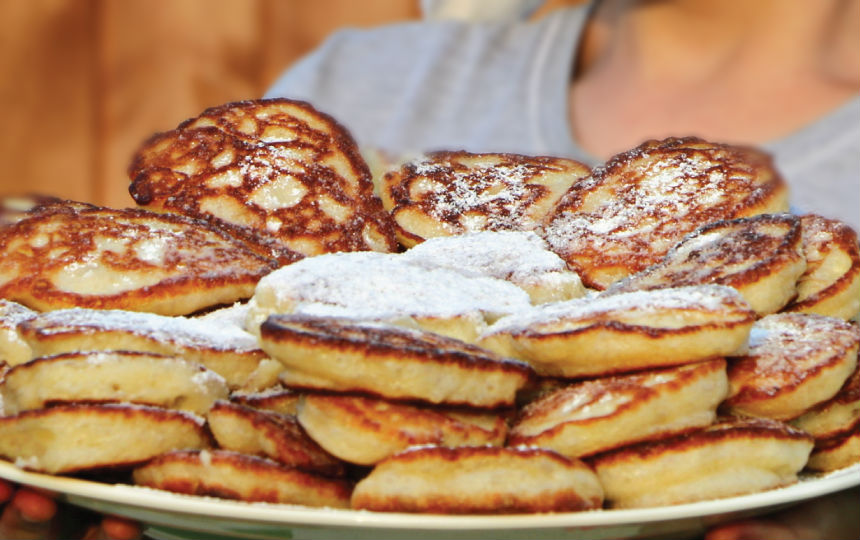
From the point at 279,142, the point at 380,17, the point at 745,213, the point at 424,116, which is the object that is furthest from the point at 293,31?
the point at 745,213

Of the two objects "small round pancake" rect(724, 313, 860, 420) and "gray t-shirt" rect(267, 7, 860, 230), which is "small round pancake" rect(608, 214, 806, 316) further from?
"gray t-shirt" rect(267, 7, 860, 230)

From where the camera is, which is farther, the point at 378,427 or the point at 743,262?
the point at 743,262

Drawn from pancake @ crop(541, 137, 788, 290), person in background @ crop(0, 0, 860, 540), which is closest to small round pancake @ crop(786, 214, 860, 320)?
pancake @ crop(541, 137, 788, 290)

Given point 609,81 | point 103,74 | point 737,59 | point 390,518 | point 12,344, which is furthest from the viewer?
point 609,81

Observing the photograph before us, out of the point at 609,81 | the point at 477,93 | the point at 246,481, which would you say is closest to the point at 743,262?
the point at 246,481

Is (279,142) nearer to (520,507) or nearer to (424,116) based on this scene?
(520,507)

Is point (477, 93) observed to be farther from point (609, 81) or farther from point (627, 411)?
point (627, 411)

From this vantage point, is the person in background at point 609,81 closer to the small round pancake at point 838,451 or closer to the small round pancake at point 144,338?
the small round pancake at point 144,338
